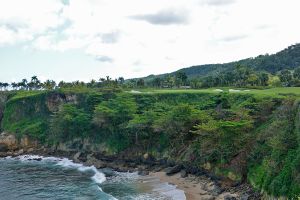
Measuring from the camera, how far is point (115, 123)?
273 ft

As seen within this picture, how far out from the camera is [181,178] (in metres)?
61.2

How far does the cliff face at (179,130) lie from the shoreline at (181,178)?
1.73 m

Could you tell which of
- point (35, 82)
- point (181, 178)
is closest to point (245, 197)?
point (181, 178)

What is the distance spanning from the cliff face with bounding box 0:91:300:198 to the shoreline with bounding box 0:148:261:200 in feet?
5.67

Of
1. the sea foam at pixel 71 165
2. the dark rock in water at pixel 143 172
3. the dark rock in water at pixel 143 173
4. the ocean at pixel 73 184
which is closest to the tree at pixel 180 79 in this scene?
the sea foam at pixel 71 165

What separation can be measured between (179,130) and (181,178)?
36.1 feet

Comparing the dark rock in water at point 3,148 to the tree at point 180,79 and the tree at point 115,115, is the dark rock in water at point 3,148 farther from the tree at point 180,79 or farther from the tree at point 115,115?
the tree at point 180,79

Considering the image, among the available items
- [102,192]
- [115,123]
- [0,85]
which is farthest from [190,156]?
[0,85]

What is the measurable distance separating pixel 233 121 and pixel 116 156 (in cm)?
2997

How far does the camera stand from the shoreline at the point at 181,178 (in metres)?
49.4

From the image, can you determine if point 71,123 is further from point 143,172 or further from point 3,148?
point 143,172

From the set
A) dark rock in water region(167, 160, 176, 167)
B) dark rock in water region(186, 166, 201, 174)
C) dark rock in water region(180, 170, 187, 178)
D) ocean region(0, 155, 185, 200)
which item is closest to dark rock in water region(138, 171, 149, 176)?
ocean region(0, 155, 185, 200)

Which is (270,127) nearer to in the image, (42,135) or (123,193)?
(123,193)

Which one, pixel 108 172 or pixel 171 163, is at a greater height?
pixel 171 163
